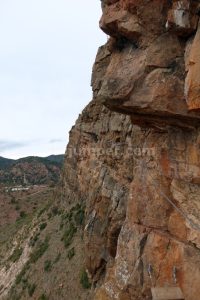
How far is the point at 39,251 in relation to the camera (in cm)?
3859

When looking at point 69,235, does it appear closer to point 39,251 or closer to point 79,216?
point 79,216

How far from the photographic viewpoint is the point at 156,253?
50.2ft

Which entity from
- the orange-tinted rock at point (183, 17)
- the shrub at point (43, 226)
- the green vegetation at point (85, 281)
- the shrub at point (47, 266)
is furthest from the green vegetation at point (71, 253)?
the orange-tinted rock at point (183, 17)

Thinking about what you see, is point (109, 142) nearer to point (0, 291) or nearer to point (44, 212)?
point (0, 291)

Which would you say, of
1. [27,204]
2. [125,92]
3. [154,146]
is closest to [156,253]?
[154,146]

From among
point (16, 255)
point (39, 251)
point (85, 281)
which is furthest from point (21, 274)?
point (85, 281)

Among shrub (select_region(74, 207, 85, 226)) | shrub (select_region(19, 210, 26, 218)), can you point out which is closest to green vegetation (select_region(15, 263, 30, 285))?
shrub (select_region(74, 207, 85, 226))

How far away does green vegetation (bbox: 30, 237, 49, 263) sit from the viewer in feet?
124

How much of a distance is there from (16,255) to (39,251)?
781 cm

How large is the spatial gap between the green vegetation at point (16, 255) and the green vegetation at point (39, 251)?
4.88m

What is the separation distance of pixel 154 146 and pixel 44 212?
36.2 m

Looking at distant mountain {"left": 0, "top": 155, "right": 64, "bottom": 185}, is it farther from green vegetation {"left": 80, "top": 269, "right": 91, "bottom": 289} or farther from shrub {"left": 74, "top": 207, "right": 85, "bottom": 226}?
green vegetation {"left": 80, "top": 269, "right": 91, "bottom": 289}

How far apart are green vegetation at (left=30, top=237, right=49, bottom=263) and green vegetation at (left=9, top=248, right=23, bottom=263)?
16.0 feet

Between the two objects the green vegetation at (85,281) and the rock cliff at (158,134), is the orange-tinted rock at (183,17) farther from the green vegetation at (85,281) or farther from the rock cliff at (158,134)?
the green vegetation at (85,281)
